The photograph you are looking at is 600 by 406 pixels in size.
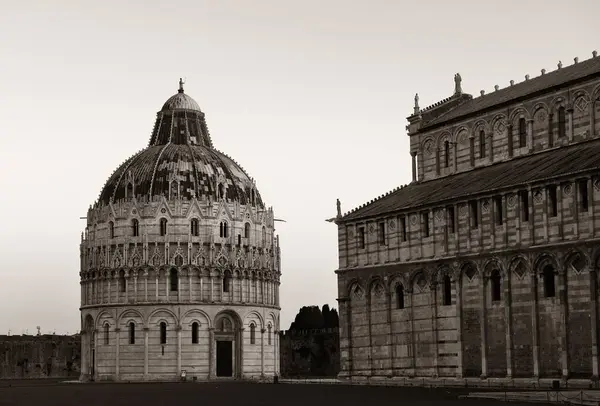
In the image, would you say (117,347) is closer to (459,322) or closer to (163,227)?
(163,227)

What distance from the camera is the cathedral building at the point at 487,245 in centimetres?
6269

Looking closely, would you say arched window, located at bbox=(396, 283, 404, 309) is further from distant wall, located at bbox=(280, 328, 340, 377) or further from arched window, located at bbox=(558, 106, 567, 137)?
distant wall, located at bbox=(280, 328, 340, 377)

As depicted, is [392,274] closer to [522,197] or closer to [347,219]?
[347,219]

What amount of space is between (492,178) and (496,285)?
682 cm

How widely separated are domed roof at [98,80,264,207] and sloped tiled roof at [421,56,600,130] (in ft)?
145

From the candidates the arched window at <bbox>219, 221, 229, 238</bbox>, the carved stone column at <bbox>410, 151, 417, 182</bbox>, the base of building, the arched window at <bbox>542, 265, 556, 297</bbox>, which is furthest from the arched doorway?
the arched window at <bbox>542, 265, 556, 297</bbox>

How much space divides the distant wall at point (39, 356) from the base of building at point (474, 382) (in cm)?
6757

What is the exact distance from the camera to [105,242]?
400 ft

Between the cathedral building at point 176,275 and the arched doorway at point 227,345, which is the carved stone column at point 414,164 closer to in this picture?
the cathedral building at point 176,275

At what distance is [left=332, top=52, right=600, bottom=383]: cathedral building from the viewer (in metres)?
62.7

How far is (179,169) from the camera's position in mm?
122500

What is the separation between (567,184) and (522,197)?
142 inches

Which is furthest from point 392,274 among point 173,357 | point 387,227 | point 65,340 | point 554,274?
point 65,340

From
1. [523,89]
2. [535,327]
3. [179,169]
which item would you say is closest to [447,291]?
[535,327]
